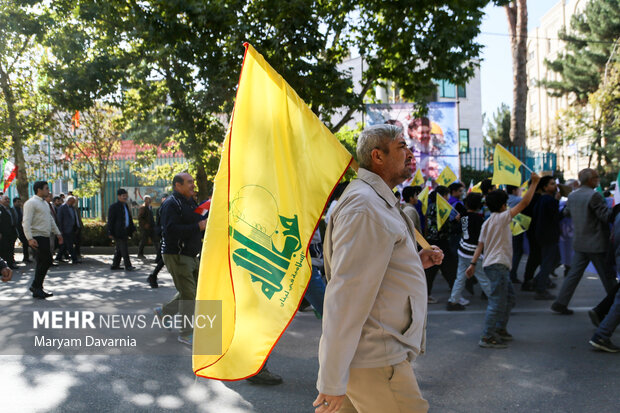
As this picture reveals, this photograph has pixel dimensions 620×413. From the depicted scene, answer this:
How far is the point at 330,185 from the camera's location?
2889 mm

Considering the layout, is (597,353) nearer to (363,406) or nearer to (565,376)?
(565,376)

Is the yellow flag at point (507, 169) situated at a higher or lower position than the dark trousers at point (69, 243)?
higher

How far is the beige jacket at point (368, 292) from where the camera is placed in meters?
2.20

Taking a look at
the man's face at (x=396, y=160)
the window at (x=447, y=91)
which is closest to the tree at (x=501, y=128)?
the window at (x=447, y=91)

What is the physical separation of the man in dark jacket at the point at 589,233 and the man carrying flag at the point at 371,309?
17.2ft

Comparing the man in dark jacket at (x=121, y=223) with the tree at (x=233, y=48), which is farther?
the man in dark jacket at (x=121, y=223)

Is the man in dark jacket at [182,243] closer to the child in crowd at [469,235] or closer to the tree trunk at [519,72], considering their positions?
the child in crowd at [469,235]

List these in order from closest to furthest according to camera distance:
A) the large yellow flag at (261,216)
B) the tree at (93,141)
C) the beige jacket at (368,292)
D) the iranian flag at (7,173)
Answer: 1. the beige jacket at (368,292)
2. the large yellow flag at (261,216)
3. the iranian flag at (7,173)
4. the tree at (93,141)

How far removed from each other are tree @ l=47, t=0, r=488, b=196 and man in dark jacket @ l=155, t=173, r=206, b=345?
4.77 meters

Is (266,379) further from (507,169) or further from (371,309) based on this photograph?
(507,169)

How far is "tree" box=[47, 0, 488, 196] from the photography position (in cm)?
1053

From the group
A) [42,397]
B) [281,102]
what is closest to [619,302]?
[281,102]

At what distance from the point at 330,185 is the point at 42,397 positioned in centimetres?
325

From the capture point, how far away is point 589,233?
679 cm
